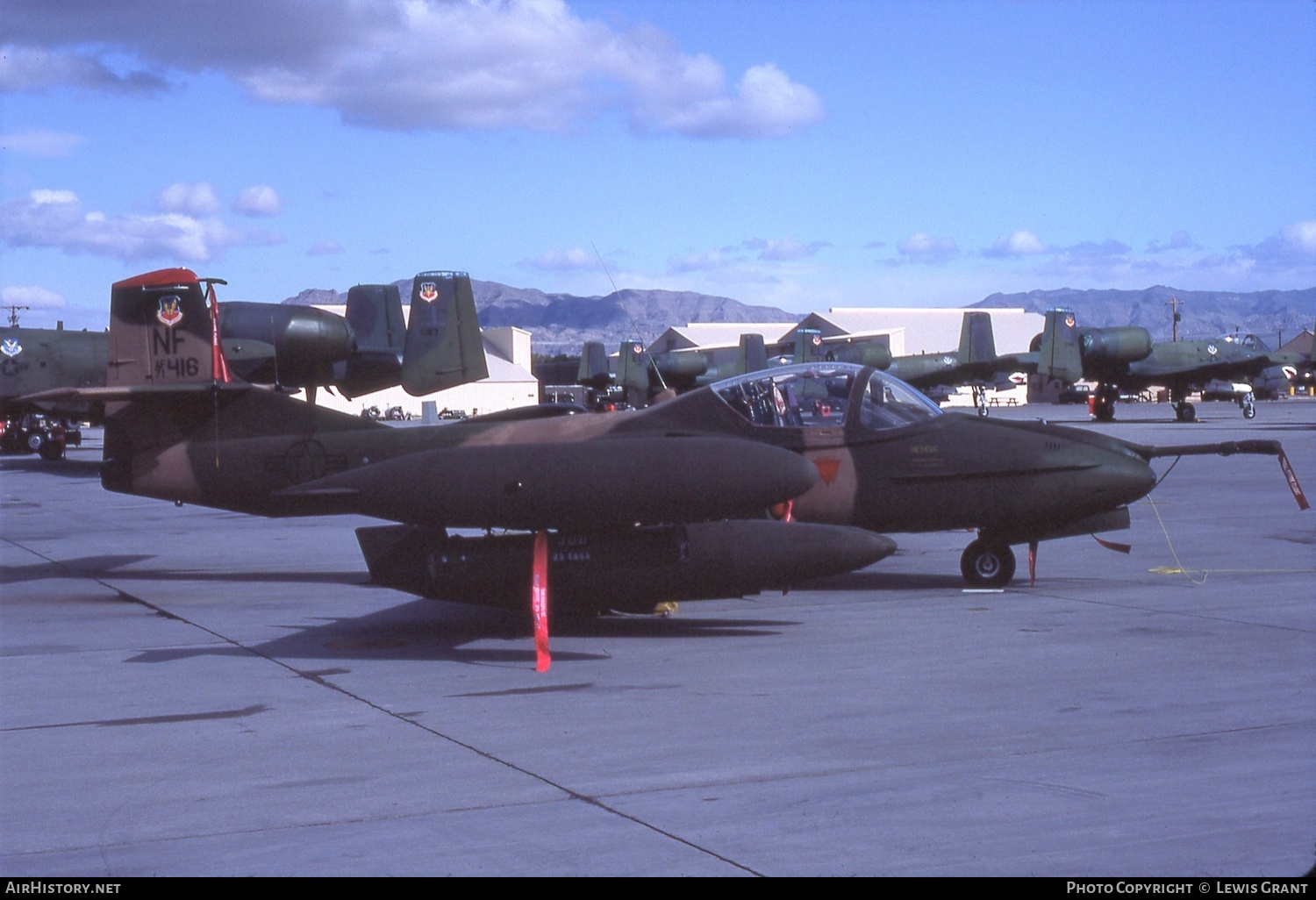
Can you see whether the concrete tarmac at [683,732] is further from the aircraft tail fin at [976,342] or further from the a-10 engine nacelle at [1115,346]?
the aircraft tail fin at [976,342]

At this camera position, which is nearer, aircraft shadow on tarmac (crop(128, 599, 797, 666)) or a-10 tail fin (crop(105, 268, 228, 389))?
aircraft shadow on tarmac (crop(128, 599, 797, 666))

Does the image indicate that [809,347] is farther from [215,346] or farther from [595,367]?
[215,346]

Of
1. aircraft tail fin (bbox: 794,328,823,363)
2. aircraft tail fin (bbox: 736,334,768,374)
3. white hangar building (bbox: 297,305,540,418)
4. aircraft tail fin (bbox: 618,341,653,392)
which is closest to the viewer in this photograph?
aircraft tail fin (bbox: 794,328,823,363)

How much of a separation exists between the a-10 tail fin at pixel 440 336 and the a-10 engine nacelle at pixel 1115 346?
4106 centimetres

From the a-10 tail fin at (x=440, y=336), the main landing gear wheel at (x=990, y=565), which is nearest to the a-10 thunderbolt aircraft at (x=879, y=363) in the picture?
the a-10 tail fin at (x=440, y=336)

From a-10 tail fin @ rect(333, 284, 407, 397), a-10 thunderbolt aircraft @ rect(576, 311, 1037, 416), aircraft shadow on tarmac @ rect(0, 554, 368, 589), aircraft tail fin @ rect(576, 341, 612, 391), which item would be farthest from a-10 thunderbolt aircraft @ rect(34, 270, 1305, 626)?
aircraft tail fin @ rect(576, 341, 612, 391)

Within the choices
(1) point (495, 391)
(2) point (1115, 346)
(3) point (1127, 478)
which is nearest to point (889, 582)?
(3) point (1127, 478)

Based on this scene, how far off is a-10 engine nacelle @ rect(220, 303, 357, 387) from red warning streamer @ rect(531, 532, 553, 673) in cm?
2016

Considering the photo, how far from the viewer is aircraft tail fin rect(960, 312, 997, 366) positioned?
66.5m

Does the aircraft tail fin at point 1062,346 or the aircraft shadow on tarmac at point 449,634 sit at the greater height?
the aircraft tail fin at point 1062,346

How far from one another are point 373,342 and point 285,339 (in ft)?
11.8

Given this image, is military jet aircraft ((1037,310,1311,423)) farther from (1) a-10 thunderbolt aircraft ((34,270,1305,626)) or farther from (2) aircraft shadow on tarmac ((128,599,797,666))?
(2) aircraft shadow on tarmac ((128,599,797,666))

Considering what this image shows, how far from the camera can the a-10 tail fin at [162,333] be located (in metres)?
12.8

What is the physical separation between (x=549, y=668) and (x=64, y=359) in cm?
3032
